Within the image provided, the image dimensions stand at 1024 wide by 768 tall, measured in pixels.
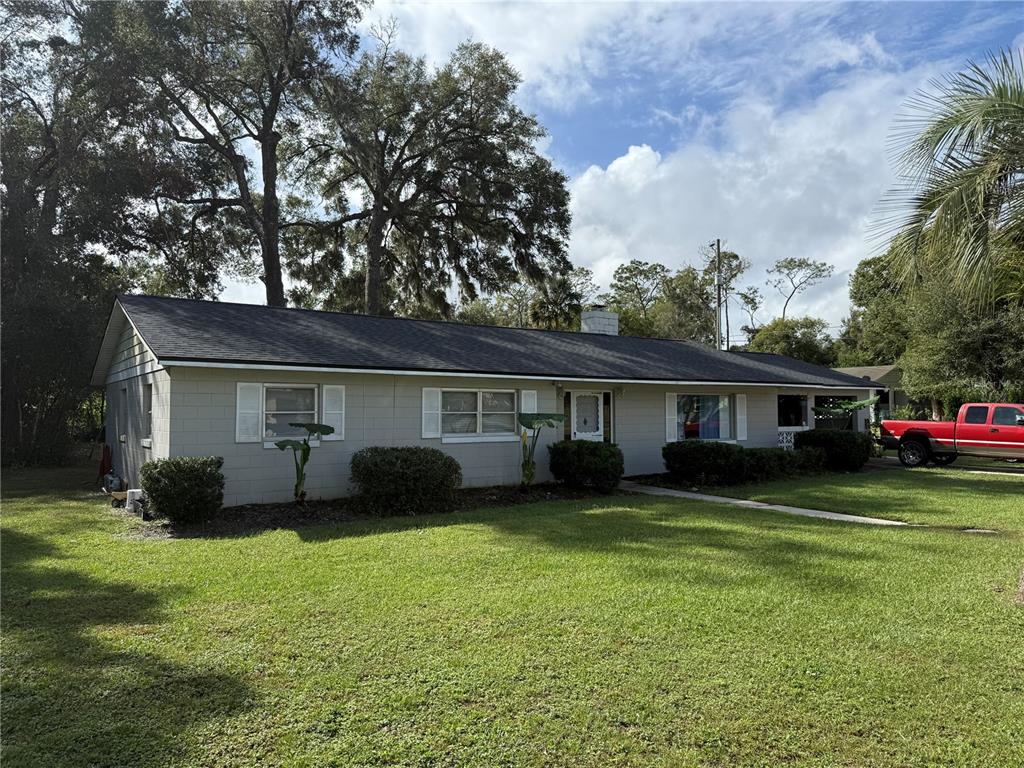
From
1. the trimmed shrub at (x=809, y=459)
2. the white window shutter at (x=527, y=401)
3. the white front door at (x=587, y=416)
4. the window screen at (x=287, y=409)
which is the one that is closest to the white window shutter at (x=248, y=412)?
the window screen at (x=287, y=409)

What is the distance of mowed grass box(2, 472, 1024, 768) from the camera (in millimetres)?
3402

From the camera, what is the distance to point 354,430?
1225 cm

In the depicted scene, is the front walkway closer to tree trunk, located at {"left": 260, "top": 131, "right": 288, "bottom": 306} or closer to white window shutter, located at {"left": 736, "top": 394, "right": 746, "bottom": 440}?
white window shutter, located at {"left": 736, "top": 394, "right": 746, "bottom": 440}

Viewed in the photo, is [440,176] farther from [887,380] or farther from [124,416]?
[887,380]

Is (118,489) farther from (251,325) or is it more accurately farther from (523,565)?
(523,565)

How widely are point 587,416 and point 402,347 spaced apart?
4903 mm

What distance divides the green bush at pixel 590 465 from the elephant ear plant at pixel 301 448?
16.1ft

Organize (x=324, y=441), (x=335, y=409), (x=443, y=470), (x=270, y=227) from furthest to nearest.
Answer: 1. (x=270, y=227)
2. (x=335, y=409)
3. (x=324, y=441)
4. (x=443, y=470)

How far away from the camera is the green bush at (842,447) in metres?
17.4

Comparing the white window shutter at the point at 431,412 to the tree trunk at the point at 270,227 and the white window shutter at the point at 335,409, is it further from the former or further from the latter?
the tree trunk at the point at 270,227

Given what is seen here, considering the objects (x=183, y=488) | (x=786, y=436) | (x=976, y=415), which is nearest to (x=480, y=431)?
(x=183, y=488)

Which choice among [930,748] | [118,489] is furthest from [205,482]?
[930,748]

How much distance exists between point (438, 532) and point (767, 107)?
34.6ft

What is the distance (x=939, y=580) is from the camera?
634 centimetres
